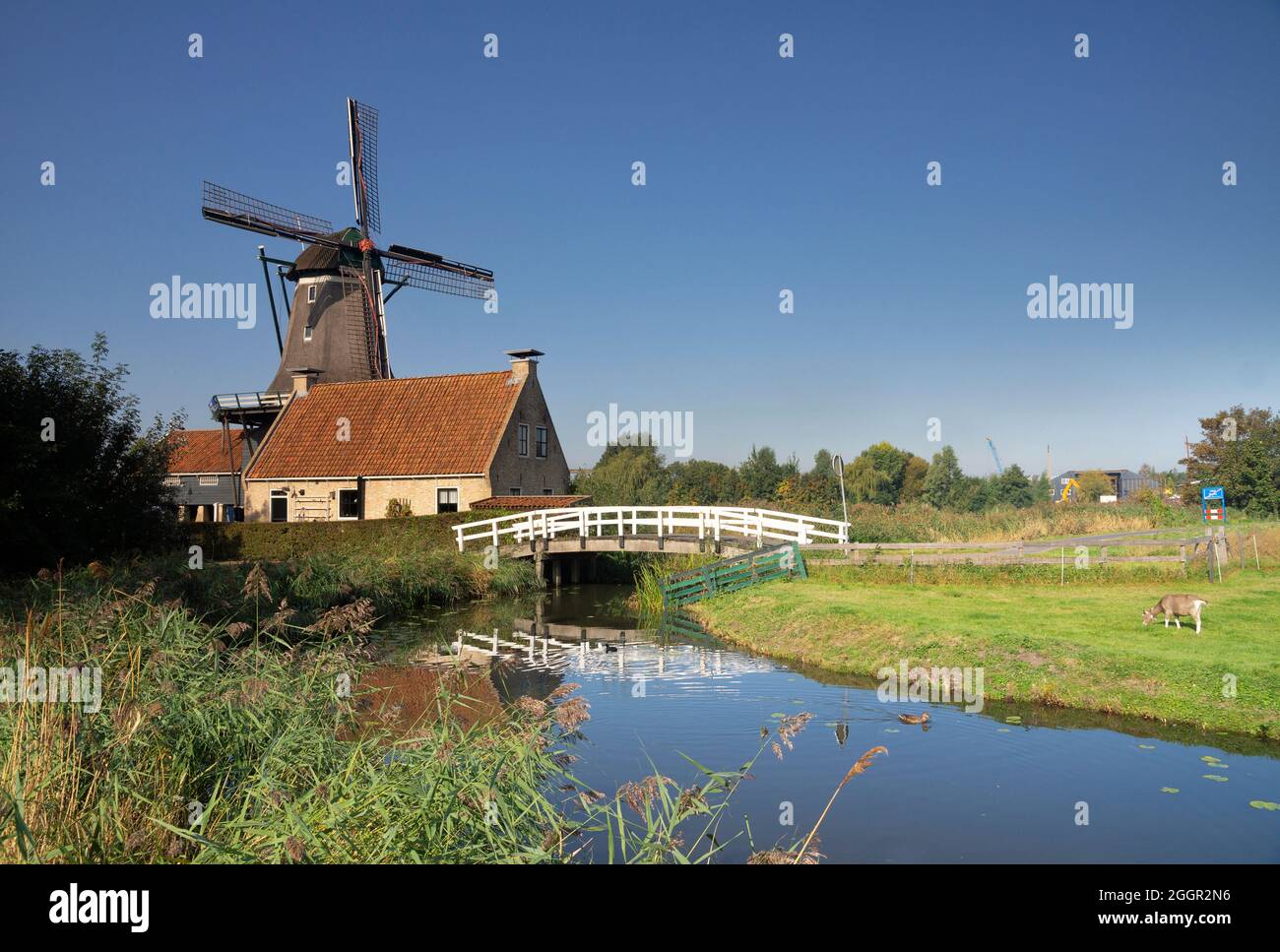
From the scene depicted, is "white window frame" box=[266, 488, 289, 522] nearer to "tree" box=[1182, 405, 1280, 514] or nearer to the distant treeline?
the distant treeline

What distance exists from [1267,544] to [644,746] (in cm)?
1902

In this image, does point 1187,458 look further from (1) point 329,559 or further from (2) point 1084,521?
(1) point 329,559

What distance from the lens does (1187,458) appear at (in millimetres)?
34594

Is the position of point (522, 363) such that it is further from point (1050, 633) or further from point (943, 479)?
point (943, 479)

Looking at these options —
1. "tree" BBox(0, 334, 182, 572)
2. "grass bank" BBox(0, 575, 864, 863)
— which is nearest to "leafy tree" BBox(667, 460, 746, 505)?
"tree" BBox(0, 334, 182, 572)

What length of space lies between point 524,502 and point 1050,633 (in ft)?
64.3

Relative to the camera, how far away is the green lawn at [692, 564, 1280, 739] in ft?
31.7

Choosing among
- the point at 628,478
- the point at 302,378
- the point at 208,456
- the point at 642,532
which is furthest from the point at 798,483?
the point at 208,456

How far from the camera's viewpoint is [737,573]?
19.8 m

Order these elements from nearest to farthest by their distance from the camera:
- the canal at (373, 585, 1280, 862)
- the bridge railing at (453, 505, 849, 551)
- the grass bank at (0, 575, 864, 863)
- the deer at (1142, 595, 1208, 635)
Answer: the grass bank at (0, 575, 864, 863), the canal at (373, 585, 1280, 862), the deer at (1142, 595, 1208, 635), the bridge railing at (453, 505, 849, 551)

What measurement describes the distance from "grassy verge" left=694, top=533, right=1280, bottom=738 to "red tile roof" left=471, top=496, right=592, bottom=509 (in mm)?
11117

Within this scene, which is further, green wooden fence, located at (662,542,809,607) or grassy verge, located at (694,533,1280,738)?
green wooden fence, located at (662,542,809,607)

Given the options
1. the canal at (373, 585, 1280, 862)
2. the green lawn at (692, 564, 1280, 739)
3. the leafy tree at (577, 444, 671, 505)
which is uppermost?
the leafy tree at (577, 444, 671, 505)
